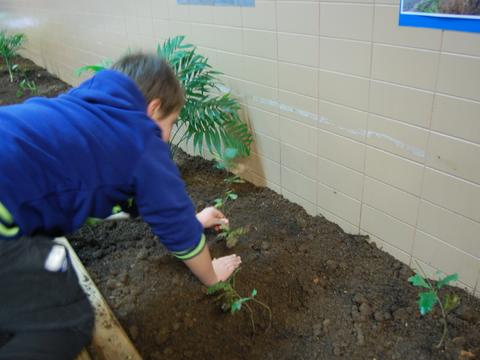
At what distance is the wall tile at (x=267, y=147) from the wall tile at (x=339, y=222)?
1.22ft

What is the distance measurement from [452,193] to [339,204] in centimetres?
59

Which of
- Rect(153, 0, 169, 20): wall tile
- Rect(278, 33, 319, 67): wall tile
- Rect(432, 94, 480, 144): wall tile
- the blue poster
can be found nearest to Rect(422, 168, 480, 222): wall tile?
Rect(432, 94, 480, 144): wall tile

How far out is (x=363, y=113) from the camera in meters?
1.68

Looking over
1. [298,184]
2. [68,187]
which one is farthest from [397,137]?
[68,187]

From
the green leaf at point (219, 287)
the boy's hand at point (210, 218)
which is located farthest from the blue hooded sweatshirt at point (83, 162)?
the boy's hand at point (210, 218)

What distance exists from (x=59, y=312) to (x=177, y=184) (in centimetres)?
47

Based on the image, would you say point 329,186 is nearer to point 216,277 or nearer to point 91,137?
point 216,277

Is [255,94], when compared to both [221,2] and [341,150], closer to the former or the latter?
[221,2]

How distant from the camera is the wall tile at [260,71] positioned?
206cm

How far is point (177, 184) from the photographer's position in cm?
127

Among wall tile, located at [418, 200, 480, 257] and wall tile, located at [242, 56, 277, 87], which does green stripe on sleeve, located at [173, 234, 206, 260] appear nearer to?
wall tile, located at [418, 200, 480, 257]

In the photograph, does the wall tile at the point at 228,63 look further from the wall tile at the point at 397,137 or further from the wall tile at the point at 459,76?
the wall tile at the point at 459,76

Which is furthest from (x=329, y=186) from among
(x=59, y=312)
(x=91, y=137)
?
(x=59, y=312)

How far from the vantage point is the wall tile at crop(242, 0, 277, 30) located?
6.31 feet
